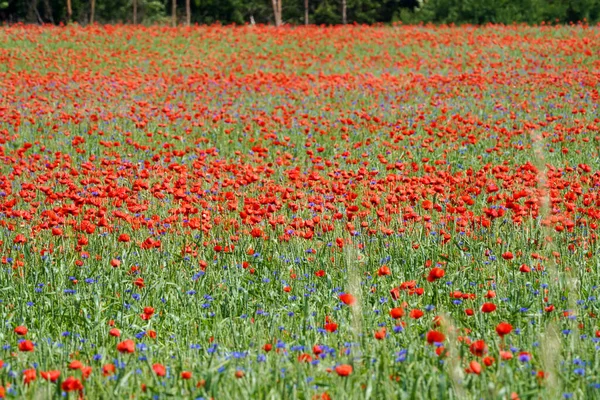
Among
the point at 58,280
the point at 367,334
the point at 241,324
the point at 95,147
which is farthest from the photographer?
the point at 95,147

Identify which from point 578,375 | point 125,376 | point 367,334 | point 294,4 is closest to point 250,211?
point 367,334

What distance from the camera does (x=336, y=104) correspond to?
14.2m

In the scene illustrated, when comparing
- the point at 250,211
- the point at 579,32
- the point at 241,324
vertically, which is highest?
the point at 579,32

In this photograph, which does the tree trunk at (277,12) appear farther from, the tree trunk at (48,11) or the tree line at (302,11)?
the tree trunk at (48,11)

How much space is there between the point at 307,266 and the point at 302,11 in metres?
46.2

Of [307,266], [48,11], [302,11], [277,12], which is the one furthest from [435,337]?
[302,11]

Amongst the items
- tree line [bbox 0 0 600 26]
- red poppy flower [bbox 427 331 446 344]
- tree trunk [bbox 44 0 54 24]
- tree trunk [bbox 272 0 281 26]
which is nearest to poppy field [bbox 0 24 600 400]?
red poppy flower [bbox 427 331 446 344]

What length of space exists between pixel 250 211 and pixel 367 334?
188cm

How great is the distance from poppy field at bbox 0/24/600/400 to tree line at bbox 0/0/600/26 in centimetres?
2199

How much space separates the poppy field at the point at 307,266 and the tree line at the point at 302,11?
72.2 feet

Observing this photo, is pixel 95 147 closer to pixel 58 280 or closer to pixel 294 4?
pixel 58 280

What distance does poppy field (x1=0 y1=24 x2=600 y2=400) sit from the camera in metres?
3.21

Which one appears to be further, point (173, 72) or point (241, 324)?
point (173, 72)

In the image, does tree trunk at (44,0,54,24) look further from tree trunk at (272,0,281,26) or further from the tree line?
tree trunk at (272,0,281,26)
